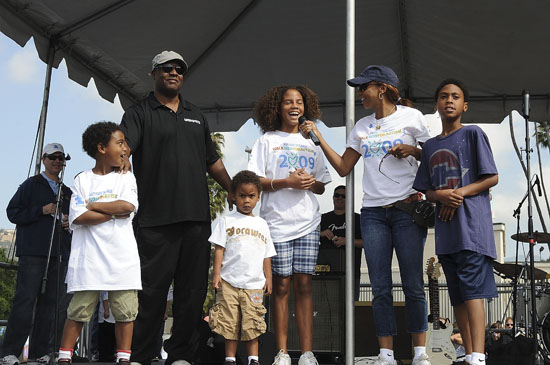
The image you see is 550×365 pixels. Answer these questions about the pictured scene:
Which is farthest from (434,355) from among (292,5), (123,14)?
(123,14)

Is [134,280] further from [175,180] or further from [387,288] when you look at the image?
[387,288]

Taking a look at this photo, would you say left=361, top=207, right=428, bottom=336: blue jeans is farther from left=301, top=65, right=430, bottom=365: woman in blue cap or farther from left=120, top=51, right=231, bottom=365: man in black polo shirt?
left=120, top=51, right=231, bottom=365: man in black polo shirt

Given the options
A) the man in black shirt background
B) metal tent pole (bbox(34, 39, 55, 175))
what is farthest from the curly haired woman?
metal tent pole (bbox(34, 39, 55, 175))

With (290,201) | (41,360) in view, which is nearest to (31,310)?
(41,360)

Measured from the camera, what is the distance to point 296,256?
4.16 m

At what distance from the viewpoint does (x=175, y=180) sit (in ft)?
Result: 13.7

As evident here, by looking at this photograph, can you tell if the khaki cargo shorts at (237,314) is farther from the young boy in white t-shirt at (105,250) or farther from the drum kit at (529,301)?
the drum kit at (529,301)

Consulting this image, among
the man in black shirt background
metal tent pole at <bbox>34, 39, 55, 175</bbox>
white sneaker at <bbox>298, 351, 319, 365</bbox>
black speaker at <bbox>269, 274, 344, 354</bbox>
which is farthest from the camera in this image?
metal tent pole at <bbox>34, 39, 55, 175</bbox>

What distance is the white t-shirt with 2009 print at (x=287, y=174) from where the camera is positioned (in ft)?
13.7

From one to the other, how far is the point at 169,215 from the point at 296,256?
86 centimetres

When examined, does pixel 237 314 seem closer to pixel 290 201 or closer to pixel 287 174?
pixel 290 201

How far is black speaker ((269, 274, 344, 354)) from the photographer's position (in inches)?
218

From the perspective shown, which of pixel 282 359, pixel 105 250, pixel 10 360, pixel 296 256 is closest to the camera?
pixel 105 250

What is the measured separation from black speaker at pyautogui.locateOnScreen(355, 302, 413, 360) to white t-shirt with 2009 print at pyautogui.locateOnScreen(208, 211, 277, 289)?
2.11 m
